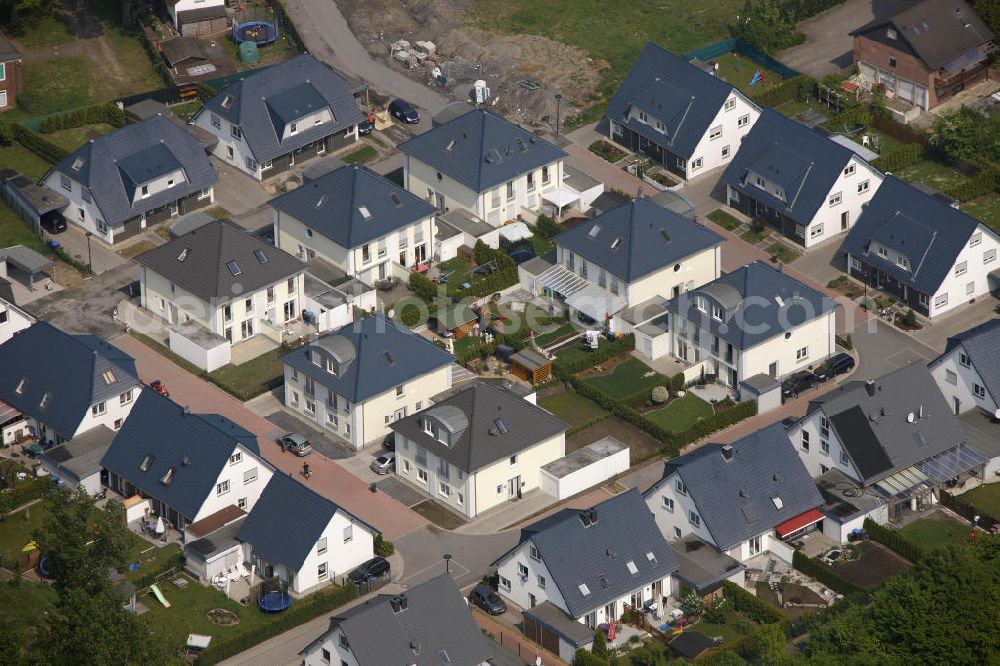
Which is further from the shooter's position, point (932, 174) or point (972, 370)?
point (932, 174)

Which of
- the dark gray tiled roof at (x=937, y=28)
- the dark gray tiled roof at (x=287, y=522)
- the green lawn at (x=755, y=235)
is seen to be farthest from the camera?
the dark gray tiled roof at (x=937, y=28)

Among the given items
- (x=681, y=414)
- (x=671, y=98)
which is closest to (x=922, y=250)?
(x=681, y=414)

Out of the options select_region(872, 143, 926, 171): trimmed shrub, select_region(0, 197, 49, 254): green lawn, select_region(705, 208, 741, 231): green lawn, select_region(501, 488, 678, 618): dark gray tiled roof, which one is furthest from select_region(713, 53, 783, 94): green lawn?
select_region(501, 488, 678, 618): dark gray tiled roof

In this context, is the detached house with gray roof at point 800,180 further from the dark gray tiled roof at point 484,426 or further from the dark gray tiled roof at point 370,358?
the dark gray tiled roof at point 484,426

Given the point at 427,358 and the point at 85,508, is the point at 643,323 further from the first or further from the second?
the point at 85,508

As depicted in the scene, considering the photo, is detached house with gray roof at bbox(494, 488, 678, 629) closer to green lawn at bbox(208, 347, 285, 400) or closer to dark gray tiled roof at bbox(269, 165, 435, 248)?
green lawn at bbox(208, 347, 285, 400)

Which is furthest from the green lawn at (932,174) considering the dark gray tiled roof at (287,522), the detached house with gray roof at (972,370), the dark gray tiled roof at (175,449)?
the dark gray tiled roof at (175,449)

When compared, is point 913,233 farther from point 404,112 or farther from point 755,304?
point 404,112
